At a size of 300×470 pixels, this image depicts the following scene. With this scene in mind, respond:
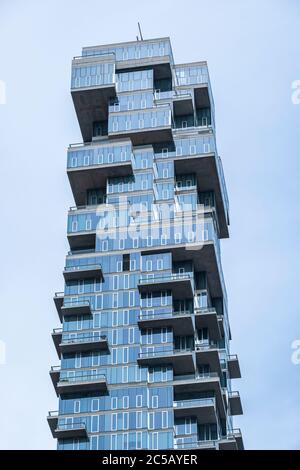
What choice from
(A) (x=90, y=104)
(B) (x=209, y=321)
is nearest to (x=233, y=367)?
(B) (x=209, y=321)

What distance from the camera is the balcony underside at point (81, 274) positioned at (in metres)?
168

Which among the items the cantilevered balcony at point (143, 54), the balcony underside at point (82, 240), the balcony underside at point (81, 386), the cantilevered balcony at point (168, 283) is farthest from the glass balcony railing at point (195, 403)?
the cantilevered balcony at point (143, 54)

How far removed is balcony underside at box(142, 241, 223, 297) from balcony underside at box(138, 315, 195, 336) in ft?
37.8

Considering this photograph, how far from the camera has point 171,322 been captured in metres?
164

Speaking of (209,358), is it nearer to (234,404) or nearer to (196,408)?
(196,408)

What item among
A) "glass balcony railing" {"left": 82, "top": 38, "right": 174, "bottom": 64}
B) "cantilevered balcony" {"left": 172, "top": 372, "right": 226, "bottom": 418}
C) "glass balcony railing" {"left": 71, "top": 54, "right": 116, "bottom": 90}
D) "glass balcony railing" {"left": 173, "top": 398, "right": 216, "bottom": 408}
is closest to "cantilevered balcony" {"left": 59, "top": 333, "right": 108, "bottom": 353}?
"cantilevered balcony" {"left": 172, "top": 372, "right": 226, "bottom": 418}

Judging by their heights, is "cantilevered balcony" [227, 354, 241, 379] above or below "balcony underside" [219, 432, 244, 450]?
above

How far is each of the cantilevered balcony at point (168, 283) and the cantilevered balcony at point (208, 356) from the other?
842cm

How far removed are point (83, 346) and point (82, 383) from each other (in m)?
6.13

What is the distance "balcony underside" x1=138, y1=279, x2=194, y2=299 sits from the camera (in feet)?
543

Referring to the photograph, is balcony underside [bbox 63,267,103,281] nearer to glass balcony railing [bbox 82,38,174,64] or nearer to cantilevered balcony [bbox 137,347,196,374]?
cantilevered balcony [bbox 137,347,196,374]
